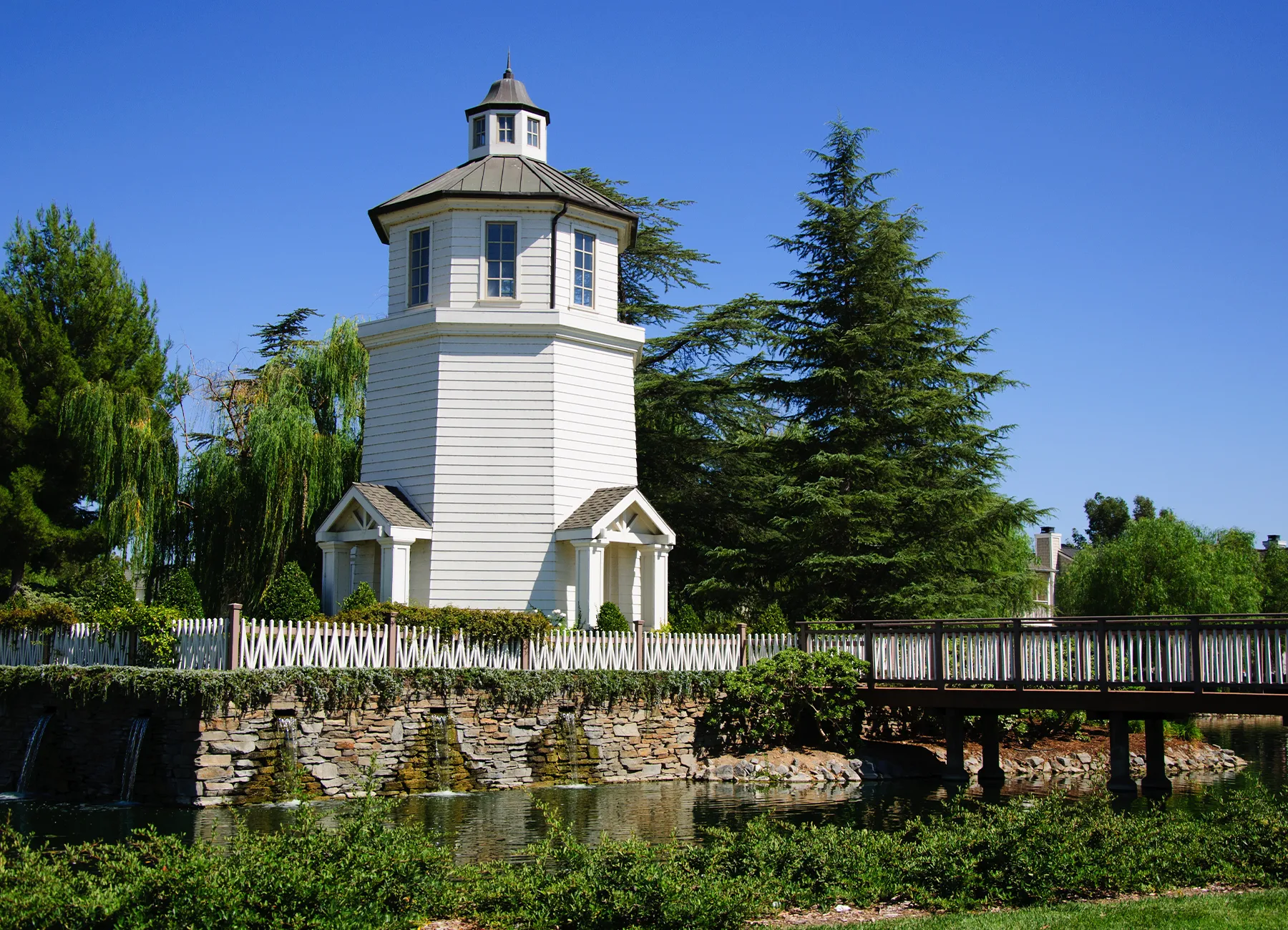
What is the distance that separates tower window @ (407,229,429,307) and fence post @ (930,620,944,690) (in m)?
13.0

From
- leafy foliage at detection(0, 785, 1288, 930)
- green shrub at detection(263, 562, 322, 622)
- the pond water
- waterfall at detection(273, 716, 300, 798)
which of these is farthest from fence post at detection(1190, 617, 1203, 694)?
green shrub at detection(263, 562, 322, 622)

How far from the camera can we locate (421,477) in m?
26.2

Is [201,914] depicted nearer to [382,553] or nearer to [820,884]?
[820,884]

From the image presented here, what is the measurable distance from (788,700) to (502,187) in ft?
41.3

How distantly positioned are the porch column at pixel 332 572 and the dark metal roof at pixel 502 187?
733 cm

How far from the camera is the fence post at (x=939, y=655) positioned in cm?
2288

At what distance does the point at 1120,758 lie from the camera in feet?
68.9

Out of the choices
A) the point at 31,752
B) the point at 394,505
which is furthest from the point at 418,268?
the point at 31,752

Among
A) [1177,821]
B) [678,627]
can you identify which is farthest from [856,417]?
[1177,821]

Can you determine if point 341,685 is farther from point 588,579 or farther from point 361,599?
point 588,579

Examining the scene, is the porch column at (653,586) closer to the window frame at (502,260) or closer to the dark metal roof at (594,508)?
the dark metal roof at (594,508)

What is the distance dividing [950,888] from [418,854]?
4658mm

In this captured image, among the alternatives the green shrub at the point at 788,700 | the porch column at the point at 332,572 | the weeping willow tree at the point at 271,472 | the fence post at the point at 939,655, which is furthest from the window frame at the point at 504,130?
the fence post at the point at 939,655

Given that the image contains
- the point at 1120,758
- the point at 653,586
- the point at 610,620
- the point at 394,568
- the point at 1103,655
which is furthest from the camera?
the point at 653,586
